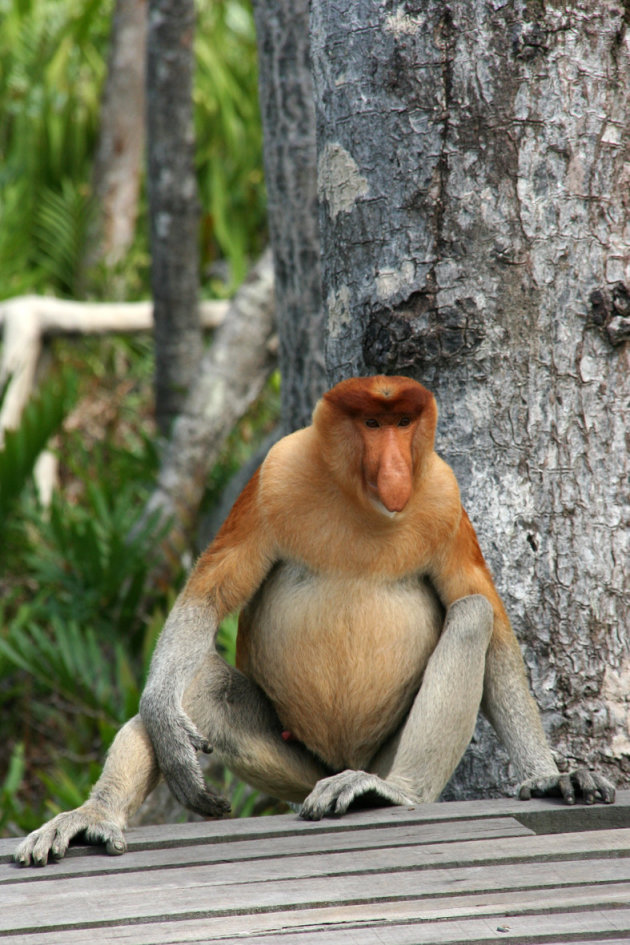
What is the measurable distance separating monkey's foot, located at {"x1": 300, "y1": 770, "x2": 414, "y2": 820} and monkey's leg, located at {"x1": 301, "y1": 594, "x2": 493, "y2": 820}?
3cm

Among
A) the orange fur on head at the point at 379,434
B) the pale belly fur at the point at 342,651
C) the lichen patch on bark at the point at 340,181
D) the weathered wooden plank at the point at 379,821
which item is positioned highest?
the lichen patch on bark at the point at 340,181

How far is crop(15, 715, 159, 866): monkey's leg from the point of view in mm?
1840

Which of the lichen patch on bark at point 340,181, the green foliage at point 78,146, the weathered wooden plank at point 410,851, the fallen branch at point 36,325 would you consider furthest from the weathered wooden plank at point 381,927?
the green foliage at point 78,146

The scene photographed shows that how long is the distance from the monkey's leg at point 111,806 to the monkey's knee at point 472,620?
0.64 m

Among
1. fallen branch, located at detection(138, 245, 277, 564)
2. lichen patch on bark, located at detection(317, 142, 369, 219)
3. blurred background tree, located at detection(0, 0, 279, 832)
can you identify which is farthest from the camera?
fallen branch, located at detection(138, 245, 277, 564)

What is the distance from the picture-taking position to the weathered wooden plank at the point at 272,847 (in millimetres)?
1785

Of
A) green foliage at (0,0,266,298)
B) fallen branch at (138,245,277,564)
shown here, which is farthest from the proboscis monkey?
green foliage at (0,0,266,298)

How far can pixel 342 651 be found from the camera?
7.18 feet

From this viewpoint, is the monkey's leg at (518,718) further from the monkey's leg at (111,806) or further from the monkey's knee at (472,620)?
the monkey's leg at (111,806)

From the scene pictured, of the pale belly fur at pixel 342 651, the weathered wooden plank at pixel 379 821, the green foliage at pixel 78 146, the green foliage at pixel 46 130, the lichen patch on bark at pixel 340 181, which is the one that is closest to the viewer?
the weathered wooden plank at pixel 379 821

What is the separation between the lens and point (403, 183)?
7.77 ft

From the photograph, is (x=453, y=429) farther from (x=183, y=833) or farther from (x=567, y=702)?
(x=183, y=833)

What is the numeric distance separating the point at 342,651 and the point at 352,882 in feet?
1.94

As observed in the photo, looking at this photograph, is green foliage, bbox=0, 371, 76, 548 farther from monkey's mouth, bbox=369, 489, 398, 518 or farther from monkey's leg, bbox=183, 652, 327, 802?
monkey's mouth, bbox=369, 489, 398, 518
